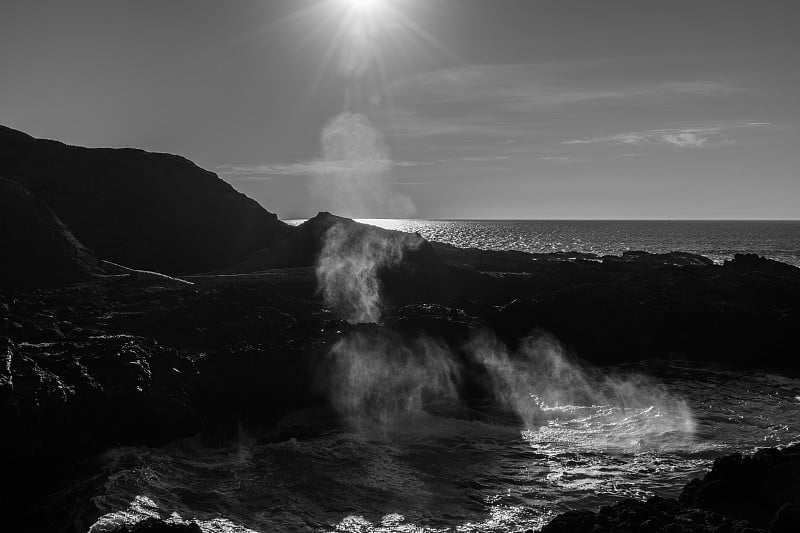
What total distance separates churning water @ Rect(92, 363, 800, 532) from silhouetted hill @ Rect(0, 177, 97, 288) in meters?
11.6

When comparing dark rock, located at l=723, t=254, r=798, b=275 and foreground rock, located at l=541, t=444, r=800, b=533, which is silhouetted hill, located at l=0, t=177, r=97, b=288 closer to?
foreground rock, located at l=541, t=444, r=800, b=533

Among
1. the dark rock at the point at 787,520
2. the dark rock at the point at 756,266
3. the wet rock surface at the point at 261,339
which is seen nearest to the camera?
the dark rock at the point at 787,520

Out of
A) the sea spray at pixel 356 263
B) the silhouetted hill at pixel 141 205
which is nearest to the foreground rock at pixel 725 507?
the sea spray at pixel 356 263

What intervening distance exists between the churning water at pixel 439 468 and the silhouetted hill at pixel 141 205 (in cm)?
2851

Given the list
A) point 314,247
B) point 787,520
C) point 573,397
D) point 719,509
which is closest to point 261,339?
point 573,397

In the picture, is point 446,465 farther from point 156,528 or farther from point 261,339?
point 261,339

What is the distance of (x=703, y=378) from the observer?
29.7m

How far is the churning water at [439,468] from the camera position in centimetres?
1506

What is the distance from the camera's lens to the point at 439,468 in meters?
18.4

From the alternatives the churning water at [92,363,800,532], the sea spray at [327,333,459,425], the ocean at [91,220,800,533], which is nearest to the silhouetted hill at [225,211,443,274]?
the sea spray at [327,333,459,425]

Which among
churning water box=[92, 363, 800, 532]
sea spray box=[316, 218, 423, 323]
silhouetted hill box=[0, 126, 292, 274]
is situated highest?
silhouetted hill box=[0, 126, 292, 274]

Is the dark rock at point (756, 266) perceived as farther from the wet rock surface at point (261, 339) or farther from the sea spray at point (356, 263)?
the sea spray at point (356, 263)

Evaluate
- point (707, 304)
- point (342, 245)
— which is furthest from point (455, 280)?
point (707, 304)

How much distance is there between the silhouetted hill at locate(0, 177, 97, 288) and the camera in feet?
84.7
